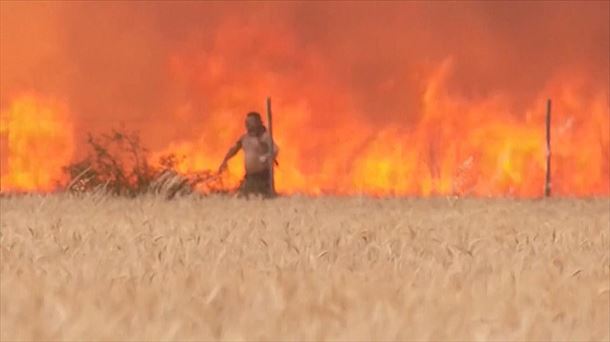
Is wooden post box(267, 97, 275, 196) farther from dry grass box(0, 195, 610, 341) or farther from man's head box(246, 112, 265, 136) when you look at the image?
dry grass box(0, 195, 610, 341)

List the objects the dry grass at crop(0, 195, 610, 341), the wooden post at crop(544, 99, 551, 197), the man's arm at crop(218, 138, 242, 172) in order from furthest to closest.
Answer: the wooden post at crop(544, 99, 551, 197)
the man's arm at crop(218, 138, 242, 172)
the dry grass at crop(0, 195, 610, 341)

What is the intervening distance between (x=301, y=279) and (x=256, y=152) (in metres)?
10.7

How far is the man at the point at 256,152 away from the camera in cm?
1509

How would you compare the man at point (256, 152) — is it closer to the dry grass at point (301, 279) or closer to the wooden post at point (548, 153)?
the wooden post at point (548, 153)

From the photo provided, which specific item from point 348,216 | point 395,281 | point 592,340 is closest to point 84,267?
point 395,281

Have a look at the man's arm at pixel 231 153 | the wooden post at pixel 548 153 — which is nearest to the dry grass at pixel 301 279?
the man's arm at pixel 231 153

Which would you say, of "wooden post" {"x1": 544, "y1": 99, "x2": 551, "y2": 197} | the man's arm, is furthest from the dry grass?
"wooden post" {"x1": 544, "y1": 99, "x2": 551, "y2": 197}

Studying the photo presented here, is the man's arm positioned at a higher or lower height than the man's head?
lower

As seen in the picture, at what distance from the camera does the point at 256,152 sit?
15133mm

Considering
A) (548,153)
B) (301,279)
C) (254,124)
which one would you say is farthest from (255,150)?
(301,279)

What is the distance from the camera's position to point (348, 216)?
31.1 feet

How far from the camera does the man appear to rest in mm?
15094

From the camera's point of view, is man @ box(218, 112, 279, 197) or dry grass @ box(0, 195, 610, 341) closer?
dry grass @ box(0, 195, 610, 341)

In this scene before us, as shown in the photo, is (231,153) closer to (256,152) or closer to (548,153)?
(256,152)
